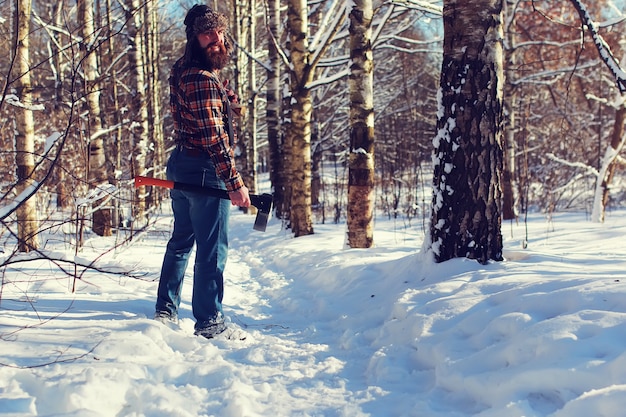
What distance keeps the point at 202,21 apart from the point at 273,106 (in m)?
8.64

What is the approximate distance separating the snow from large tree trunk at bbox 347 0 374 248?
6.12 feet

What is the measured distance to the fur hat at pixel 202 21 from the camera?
2994 millimetres

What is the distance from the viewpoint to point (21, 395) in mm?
1959

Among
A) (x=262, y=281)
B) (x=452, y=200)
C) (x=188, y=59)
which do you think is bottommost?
(x=262, y=281)

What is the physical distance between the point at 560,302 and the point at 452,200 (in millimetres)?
1327

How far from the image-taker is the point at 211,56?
3037 millimetres

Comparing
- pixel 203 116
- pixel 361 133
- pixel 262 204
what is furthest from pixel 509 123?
pixel 203 116

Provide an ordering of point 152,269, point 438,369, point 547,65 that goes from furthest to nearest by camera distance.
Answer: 1. point 547,65
2. point 152,269
3. point 438,369

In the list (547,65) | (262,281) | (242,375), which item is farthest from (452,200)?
(547,65)

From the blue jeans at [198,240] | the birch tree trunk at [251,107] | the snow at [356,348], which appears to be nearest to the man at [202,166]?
the blue jeans at [198,240]

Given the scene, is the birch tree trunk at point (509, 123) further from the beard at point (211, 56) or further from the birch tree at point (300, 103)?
the beard at point (211, 56)

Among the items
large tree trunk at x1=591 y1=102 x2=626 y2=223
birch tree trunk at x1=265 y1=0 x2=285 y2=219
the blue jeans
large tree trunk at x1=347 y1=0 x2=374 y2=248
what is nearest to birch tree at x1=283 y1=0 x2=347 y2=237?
large tree trunk at x1=347 y1=0 x2=374 y2=248

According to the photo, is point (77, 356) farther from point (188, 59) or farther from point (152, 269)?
point (152, 269)

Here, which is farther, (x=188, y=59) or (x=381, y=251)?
(x=381, y=251)
